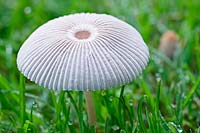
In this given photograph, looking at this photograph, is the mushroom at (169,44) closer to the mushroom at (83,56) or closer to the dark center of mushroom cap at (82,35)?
the mushroom at (83,56)

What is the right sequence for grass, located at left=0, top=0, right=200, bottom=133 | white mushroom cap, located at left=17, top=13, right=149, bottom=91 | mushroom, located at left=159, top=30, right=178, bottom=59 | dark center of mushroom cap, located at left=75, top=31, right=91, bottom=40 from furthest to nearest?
1. mushroom, located at left=159, top=30, right=178, bottom=59
2. grass, located at left=0, top=0, right=200, bottom=133
3. dark center of mushroom cap, located at left=75, top=31, right=91, bottom=40
4. white mushroom cap, located at left=17, top=13, right=149, bottom=91

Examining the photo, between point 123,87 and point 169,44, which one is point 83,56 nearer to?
point 123,87

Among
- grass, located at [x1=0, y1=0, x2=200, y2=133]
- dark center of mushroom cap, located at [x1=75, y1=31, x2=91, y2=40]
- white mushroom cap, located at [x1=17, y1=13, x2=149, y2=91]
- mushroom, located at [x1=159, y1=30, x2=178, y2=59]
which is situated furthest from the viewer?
mushroom, located at [x1=159, y1=30, x2=178, y2=59]

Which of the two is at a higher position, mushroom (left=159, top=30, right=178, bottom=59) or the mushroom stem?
mushroom (left=159, top=30, right=178, bottom=59)

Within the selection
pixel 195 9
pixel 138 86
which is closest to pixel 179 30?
pixel 195 9

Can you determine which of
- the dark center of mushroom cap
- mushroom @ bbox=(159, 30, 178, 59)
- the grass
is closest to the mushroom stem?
the grass

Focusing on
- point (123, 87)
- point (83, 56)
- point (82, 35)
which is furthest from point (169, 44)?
point (83, 56)

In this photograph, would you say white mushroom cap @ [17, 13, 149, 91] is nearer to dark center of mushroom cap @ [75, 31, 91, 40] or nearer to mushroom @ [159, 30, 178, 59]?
dark center of mushroom cap @ [75, 31, 91, 40]
